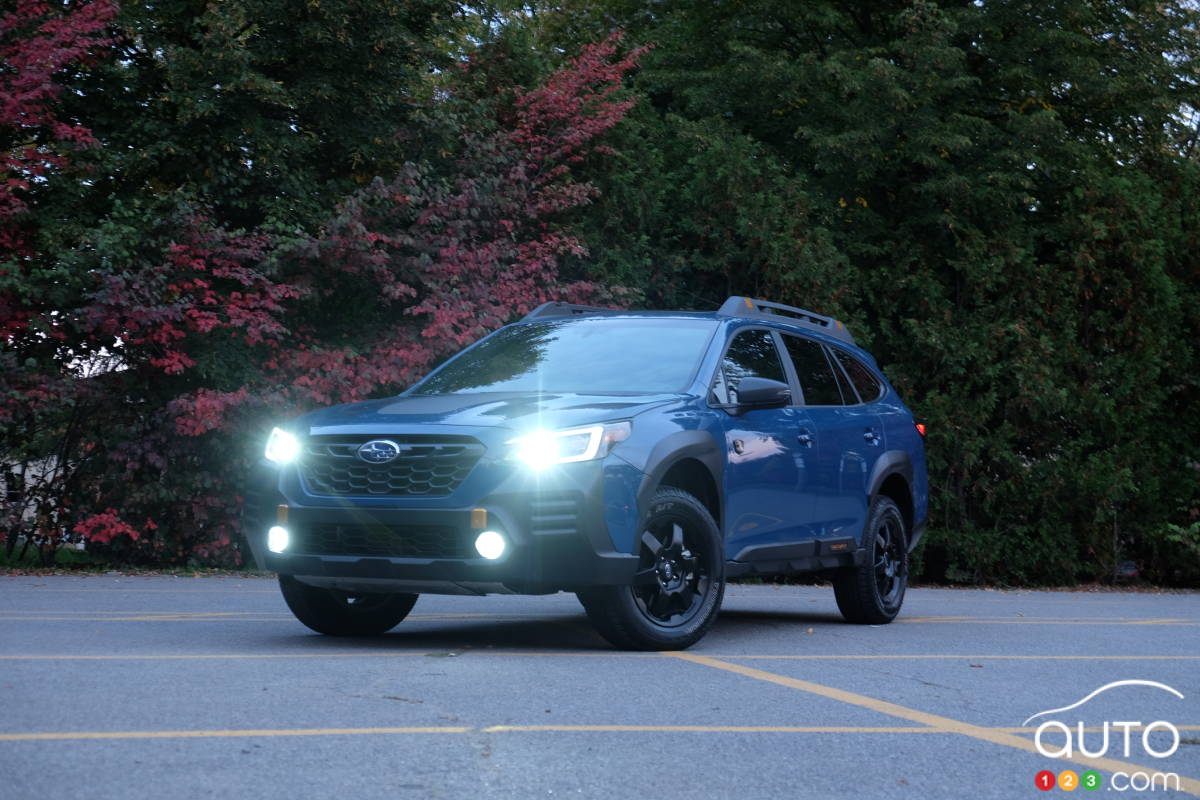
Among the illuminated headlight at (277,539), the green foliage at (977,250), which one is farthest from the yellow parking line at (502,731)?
the green foliage at (977,250)

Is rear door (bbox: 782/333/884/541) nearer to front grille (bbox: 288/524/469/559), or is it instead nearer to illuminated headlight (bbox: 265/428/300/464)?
front grille (bbox: 288/524/469/559)

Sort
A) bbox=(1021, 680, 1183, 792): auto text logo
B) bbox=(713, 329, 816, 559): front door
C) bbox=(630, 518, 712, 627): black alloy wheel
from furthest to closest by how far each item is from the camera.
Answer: bbox=(713, 329, 816, 559): front door, bbox=(630, 518, 712, 627): black alloy wheel, bbox=(1021, 680, 1183, 792): auto text logo

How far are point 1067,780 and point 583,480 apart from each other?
3.14 metres

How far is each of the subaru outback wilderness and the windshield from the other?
0.05 ft

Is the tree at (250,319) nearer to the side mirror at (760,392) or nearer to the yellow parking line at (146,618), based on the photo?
the yellow parking line at (146,618)

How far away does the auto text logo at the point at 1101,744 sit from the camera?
5.09m

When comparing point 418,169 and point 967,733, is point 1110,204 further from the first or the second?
point 967,733

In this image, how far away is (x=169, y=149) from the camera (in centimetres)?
1545

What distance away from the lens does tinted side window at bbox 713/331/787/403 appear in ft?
29.8

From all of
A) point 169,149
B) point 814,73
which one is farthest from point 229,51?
point 814,73

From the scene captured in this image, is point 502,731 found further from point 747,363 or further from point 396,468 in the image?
point 747,363

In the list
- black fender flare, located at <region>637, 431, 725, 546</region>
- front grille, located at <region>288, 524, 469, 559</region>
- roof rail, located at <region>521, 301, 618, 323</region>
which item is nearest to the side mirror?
black fender flare, located at <region>637, 431, 725, 546</region>

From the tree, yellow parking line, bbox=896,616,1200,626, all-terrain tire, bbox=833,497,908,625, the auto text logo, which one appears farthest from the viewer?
the tree

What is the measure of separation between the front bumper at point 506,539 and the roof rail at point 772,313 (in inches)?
85.1
